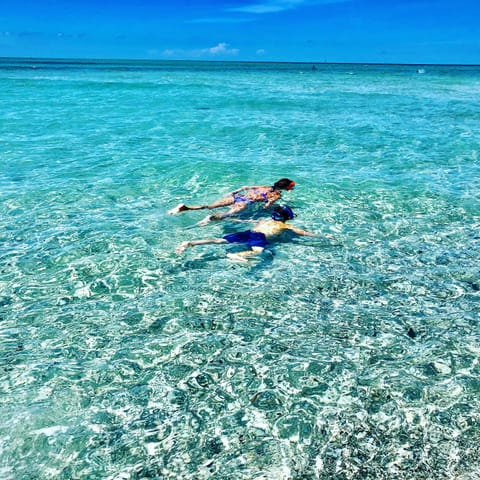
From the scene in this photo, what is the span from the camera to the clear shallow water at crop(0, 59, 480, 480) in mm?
4738

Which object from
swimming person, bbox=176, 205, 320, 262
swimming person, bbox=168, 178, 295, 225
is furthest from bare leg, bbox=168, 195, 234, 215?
swimming person, bbox=176, 205, 320, 262

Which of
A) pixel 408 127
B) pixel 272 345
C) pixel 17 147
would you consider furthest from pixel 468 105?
pixel 272 345

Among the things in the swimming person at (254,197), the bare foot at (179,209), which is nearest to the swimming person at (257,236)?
the swimming person at (254,197)

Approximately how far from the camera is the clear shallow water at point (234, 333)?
4.74 meters

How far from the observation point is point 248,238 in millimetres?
9375

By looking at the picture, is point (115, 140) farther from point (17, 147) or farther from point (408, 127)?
point (408, 127)

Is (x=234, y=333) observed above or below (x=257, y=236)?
below

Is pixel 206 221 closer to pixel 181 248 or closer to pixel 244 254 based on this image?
pixel 181 248

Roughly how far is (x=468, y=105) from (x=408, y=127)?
49.8 ft

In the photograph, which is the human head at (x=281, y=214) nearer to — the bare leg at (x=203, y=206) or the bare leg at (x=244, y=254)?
the bare leg at (x=244, y=254)

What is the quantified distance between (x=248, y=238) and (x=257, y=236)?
0.63ft

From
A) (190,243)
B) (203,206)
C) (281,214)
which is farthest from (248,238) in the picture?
(203,206)

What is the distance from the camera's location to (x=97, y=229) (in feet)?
33.8

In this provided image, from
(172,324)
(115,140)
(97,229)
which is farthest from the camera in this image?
(115,140)
